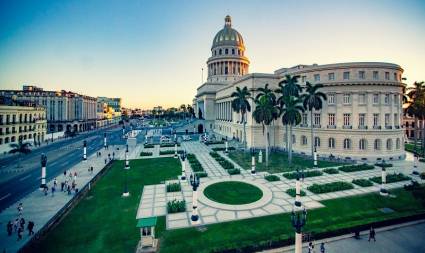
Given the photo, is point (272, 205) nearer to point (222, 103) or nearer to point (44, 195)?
point (44, 195)

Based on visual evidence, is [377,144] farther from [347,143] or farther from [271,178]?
[271,178]

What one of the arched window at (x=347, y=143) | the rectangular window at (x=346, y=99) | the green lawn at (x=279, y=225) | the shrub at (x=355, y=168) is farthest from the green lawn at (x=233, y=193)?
the rectangular window at (x=346, y=99)

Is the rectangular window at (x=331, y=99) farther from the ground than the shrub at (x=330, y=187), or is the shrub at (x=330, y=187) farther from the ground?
the rectangular window at (x=331, y=99)

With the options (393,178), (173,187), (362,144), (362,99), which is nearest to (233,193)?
(173,187)

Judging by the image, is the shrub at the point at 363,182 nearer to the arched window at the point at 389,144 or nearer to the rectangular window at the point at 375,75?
the arched window at the point at 389,144

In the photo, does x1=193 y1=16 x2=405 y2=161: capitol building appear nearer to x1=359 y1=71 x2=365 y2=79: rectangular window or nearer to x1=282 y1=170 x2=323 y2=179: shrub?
x1=359 y1=71 x2=365 y2=79: rectangular window

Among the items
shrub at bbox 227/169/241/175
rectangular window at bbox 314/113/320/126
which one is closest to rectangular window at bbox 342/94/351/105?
rectangular window at bbox 314/113/320/126
